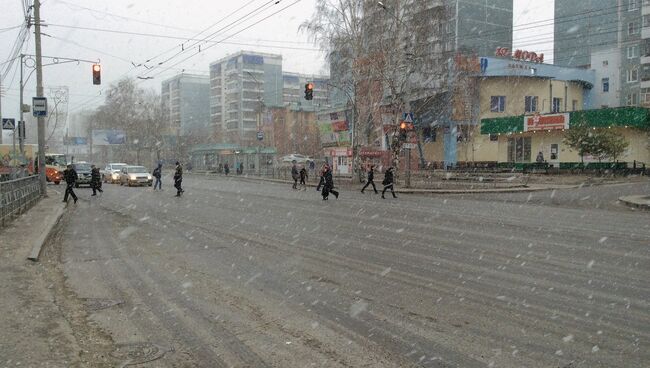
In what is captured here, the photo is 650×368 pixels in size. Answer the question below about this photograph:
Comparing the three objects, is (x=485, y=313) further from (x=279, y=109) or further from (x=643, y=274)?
(x=279, y=109)

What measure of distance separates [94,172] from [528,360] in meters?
25.3

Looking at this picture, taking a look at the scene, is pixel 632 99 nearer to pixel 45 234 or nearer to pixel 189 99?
pixel 45 234

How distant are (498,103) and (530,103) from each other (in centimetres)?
339

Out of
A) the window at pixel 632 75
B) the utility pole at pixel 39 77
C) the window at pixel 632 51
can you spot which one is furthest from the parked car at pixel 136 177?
the window at pixel 632 51

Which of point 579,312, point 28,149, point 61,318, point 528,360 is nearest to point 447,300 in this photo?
point 579,312

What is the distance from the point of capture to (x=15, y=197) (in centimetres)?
1555

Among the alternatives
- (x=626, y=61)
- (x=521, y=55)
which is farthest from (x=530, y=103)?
(x=626, y=61)

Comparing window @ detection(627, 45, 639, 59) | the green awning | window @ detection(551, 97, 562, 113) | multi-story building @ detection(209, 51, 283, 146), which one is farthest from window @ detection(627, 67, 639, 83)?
multi-story building @ detection(209, 51, 283, 146)

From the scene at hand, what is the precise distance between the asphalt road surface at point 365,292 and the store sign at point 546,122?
96.7ft

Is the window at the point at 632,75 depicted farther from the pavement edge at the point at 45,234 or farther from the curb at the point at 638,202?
the pavement edge at the point at 45,234

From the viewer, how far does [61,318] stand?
5.92 m

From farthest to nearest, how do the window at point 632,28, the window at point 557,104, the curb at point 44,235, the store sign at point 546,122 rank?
the window at point 632,28, the window at point 557,104, the store sign at point 546,122, the curb at point 44,235

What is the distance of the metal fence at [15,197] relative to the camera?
13578mm

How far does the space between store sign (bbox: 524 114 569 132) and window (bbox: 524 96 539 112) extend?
8.32 metres
